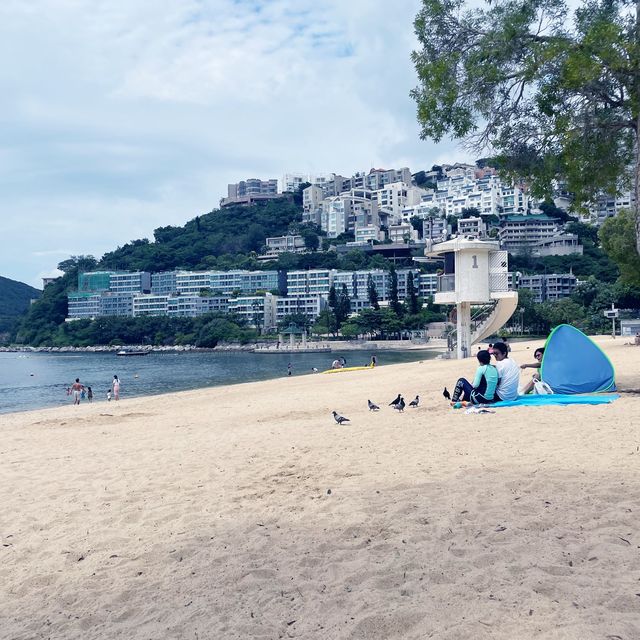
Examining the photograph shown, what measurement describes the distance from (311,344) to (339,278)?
28.9 meters

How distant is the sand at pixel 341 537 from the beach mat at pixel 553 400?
4.56ft

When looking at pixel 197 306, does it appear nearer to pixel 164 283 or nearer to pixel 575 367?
pixel 164 283

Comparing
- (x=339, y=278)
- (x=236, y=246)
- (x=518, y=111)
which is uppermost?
(x=236, y=246)

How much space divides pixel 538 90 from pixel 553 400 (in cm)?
500

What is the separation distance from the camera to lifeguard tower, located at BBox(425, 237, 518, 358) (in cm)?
3266

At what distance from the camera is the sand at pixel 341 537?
3418mm

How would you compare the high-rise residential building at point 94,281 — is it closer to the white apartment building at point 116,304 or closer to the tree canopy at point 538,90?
the white apartment building at point 116,304

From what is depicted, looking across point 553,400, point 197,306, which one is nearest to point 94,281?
point 197,306

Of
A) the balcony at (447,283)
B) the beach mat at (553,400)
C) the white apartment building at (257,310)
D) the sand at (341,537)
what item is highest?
the white apartment building at (257,310)

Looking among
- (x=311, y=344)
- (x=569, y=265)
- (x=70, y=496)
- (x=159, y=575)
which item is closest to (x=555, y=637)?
(x=159, y=575)

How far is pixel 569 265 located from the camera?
121 meters

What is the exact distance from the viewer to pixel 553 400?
991 cm

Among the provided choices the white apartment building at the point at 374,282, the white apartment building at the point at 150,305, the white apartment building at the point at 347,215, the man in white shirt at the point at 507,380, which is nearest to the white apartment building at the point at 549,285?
the white apartment building at the point at 374,282

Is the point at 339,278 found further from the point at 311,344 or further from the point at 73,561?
the point at 73,561
